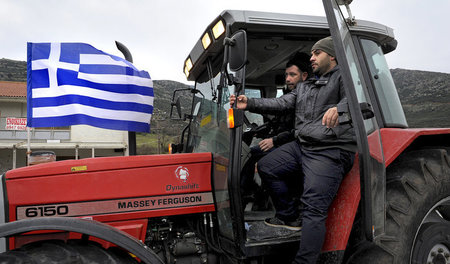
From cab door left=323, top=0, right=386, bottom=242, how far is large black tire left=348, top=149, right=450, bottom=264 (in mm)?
225

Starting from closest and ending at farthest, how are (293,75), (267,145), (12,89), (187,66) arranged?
(267,145)
(293,75)
(187,66)
(12,89)

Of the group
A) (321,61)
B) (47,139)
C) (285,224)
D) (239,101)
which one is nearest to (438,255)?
(285,224)

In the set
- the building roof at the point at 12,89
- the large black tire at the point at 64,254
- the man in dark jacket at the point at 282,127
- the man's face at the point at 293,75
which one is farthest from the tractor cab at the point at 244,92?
the building roof at the point at 12,89

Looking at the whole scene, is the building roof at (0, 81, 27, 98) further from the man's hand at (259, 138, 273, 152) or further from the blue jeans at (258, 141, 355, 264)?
the blue jeans at (258, 141, 355, 264)

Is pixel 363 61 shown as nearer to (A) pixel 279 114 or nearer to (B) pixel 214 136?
(A) pixel 279 114

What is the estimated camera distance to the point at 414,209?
97.7 inches

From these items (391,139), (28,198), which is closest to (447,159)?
(391,139)

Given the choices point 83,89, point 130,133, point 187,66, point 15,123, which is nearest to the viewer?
point 187,66

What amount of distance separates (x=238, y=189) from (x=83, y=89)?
11.3 ft

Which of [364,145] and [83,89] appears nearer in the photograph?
[364,145]

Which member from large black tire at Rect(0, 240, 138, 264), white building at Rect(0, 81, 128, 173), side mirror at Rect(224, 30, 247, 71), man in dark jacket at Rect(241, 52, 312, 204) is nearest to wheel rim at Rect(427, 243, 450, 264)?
man in dark jacket at Rect(241, 52, 312, 204)

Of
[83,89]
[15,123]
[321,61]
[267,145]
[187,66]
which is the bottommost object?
[267,145]

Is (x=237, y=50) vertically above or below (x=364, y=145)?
above

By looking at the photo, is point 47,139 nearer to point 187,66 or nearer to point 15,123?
point 15,123
